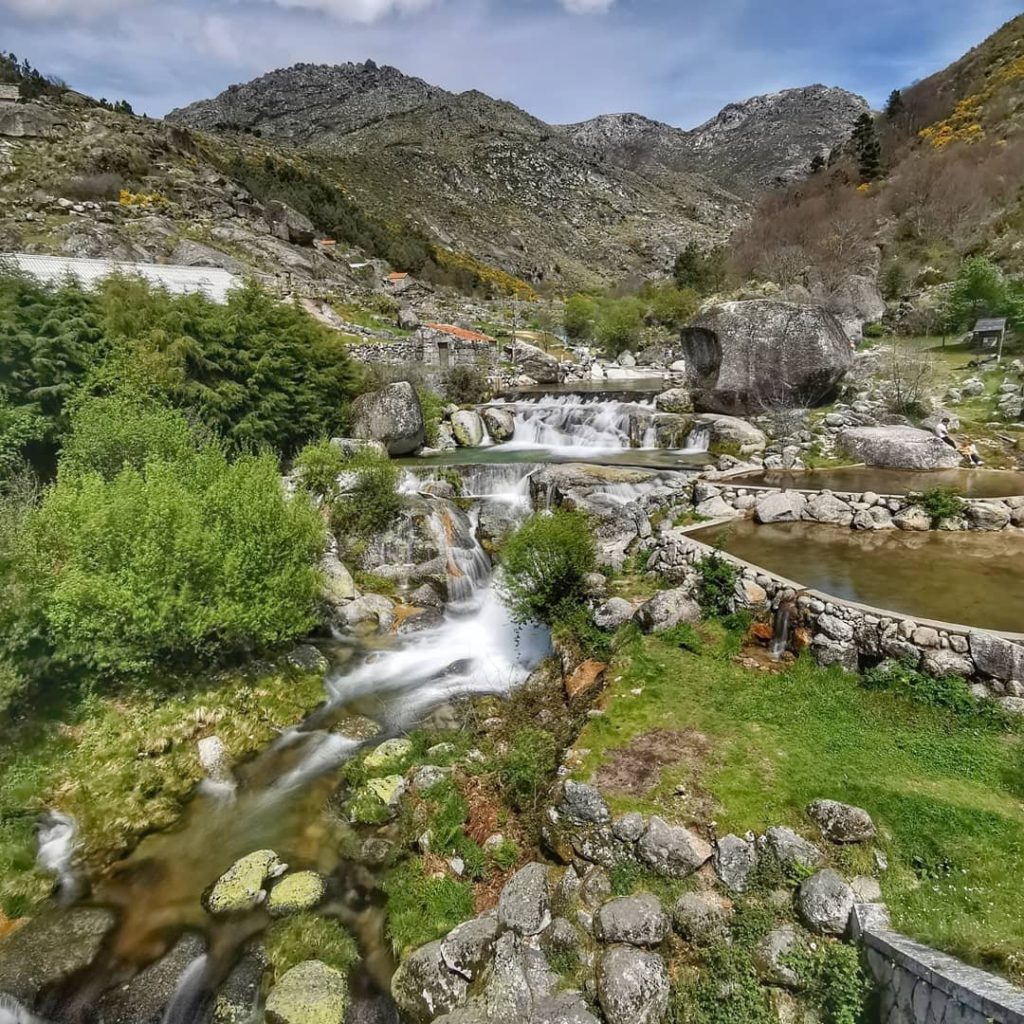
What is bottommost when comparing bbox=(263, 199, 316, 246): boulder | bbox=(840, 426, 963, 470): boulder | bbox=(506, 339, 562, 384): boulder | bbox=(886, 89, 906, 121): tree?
bbox=(840, 426, 963, 470): boulder

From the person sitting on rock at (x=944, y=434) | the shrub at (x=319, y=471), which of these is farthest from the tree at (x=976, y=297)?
the shrub at (x=319, y=471)

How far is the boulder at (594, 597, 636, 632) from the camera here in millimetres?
11663

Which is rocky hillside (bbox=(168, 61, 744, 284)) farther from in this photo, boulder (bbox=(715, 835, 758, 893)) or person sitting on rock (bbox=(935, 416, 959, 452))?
boulder (bbox=(715, 835, 758, 893))

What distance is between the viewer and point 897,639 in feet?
28.5

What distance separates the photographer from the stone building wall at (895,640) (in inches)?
311

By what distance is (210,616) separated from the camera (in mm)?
10734

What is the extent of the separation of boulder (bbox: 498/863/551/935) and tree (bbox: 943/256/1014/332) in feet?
106

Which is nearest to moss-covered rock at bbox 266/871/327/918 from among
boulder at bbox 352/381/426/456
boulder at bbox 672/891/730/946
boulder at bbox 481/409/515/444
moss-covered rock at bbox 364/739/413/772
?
moss-covered rock at bbox 364/739/413/772

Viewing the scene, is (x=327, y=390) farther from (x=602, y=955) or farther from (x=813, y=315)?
(x=602, y=955)

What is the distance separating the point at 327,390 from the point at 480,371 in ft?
40.0

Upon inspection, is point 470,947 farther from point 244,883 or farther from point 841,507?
point 841,507

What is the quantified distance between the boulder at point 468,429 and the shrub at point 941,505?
57.8 feet

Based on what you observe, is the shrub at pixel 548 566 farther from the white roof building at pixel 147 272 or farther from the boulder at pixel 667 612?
the white roof building at pixel 147 272

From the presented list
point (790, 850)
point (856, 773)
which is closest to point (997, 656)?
point (856, 773)
